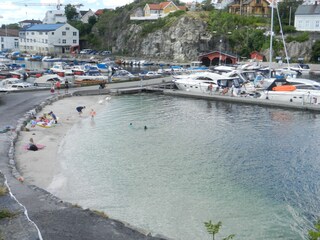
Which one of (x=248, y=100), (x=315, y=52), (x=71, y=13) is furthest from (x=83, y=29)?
(x=248, y=100)

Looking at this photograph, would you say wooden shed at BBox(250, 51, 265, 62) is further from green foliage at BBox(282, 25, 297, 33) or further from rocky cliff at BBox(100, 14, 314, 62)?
green foliage at BBox(282, 25, 297, 33)

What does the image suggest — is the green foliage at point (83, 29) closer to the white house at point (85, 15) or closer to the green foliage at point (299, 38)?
the white house at point (85, 15)

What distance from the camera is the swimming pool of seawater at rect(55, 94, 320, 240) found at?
1588 cm

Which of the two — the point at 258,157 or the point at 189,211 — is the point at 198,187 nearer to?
the point at 189,211

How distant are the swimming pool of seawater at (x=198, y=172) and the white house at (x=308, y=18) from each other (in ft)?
181

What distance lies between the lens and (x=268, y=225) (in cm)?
1540

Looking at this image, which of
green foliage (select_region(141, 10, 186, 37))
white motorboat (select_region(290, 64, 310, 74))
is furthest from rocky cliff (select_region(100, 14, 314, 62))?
white motorboat (select_region(290, 64, 310, 74))

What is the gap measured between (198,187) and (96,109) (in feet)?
67.7

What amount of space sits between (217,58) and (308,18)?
2051 centimetres

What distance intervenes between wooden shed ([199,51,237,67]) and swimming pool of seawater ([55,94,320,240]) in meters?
44.4

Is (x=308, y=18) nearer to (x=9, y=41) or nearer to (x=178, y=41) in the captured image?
(x=178, y=41)

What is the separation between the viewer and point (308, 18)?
84.2 m

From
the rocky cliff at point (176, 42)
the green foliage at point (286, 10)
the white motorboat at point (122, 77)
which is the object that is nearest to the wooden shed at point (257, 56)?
the rocky cliff at point (176, 42)

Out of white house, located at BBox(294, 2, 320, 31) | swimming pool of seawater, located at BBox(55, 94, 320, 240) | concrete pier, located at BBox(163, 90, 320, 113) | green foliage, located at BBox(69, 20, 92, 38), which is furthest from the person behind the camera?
green foliage, located at BBox(69, 20, 92, 38)
